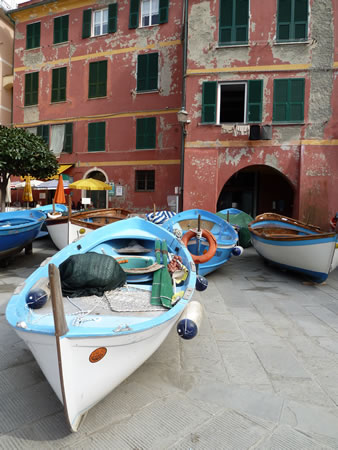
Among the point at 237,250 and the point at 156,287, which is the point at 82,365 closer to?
the point at 156,287

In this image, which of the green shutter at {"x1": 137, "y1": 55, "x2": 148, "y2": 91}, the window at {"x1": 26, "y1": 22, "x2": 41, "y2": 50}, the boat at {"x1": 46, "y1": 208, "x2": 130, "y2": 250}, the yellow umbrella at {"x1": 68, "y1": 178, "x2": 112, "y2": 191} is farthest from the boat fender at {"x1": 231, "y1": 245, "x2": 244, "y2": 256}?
the window at {"x1": 26, "y1": 22, "x2": 41, "y2": 50}

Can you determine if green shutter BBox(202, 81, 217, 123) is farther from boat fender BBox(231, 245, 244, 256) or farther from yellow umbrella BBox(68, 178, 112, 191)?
boat fender BBox(231, 245, 244, 256)

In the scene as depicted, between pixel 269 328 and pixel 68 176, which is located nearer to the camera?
pixel 269 328

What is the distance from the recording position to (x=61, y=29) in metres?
16.2

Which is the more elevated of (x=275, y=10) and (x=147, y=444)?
(x=275, y=10)

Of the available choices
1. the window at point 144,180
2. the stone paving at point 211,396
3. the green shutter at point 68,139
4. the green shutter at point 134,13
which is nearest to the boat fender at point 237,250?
the stone paving at point 211,396

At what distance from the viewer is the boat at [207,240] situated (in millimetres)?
5953

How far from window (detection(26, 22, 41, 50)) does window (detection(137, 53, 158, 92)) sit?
6.47 m

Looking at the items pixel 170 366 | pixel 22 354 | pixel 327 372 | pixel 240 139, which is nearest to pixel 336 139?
pixel 240 139

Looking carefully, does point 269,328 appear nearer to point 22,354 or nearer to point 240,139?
point 22,354

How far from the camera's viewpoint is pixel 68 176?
1587cm

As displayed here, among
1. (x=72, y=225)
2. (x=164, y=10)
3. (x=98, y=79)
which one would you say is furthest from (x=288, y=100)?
(x=98, y=79)

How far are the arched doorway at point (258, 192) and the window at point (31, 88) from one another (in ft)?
37.4

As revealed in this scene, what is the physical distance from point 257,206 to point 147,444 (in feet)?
46.8
